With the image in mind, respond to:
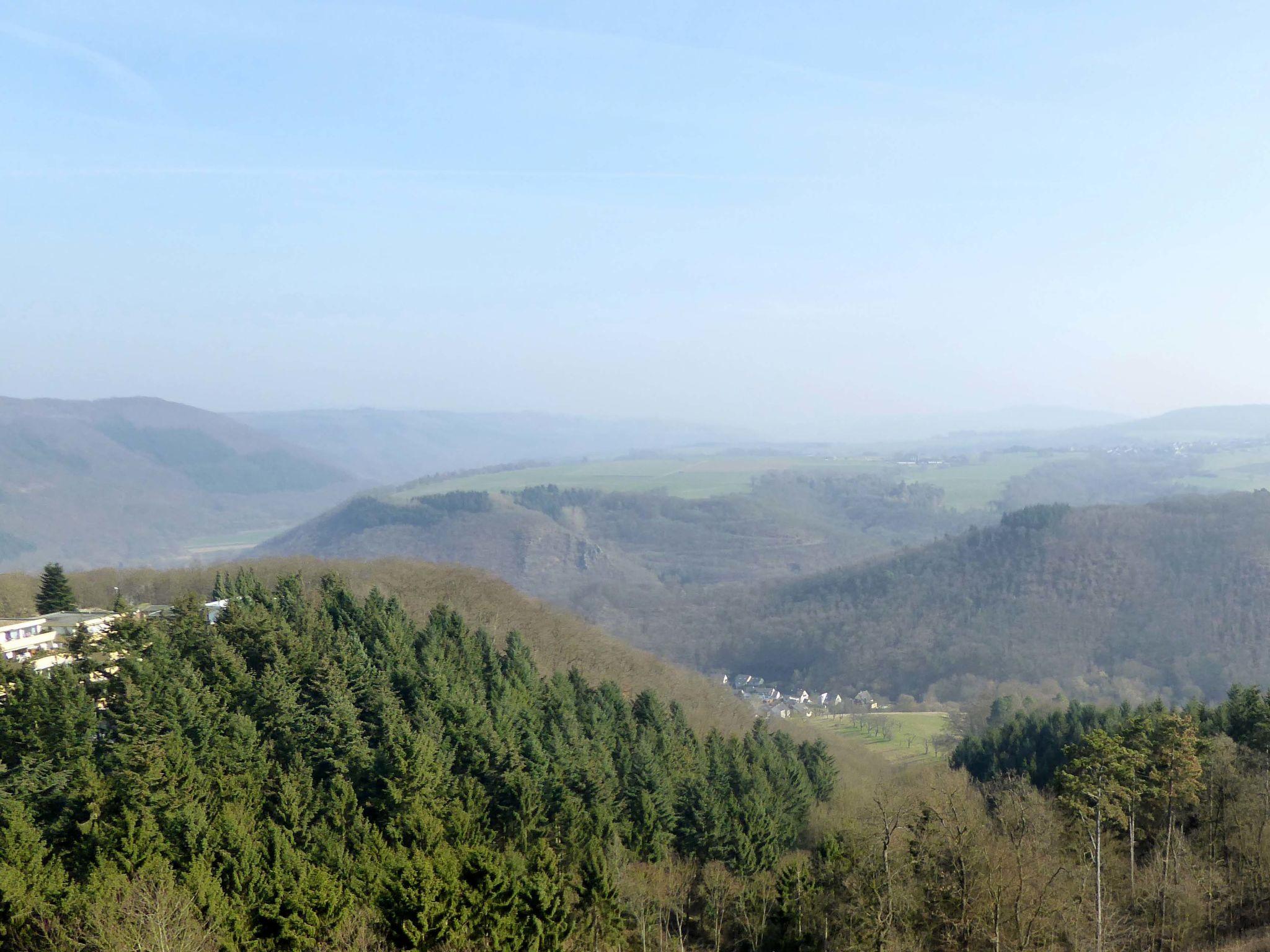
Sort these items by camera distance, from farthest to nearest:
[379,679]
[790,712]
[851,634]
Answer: [851,634]
[790,712]
[379,679]

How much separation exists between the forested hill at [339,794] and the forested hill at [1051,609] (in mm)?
97271

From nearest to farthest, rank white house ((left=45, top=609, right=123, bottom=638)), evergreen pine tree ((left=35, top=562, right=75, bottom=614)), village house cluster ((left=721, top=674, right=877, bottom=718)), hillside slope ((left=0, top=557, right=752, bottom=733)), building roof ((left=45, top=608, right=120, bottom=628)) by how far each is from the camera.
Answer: white house ((left=45, top=609, right=123, bottom=638)), building roof ((left=45, top=608, right=120, bottom=628)), evergreen pine tree ((left=35, top=562, right=75, bottom=614)), hillside slope ((left=0, top=557, right=752, bottom=733)), village house cluster ((left=721, top=674, right=877, bottom=718))

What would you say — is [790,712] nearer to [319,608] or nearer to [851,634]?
[851,634]

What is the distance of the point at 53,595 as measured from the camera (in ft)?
176

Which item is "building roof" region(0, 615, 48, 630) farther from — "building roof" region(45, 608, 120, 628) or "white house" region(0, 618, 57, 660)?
"building roof" region(45, 608, 120, 628)

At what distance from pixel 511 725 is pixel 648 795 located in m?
7.31

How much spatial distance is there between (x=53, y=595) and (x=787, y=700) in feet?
299

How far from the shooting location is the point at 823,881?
86.6ft

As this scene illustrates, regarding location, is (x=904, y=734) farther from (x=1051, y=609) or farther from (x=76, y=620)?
(x=1051, y=609)

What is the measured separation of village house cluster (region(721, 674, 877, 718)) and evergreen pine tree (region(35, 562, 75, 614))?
60.1 meters

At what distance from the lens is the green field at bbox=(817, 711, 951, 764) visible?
7712 cm

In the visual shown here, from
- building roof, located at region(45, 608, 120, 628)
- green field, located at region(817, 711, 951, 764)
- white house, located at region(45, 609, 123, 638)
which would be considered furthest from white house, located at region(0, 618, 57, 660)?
green field, located at region(817, 711, 951, 764)

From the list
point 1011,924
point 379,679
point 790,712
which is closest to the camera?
point 1011,924

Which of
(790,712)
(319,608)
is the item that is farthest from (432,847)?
(790,712)
